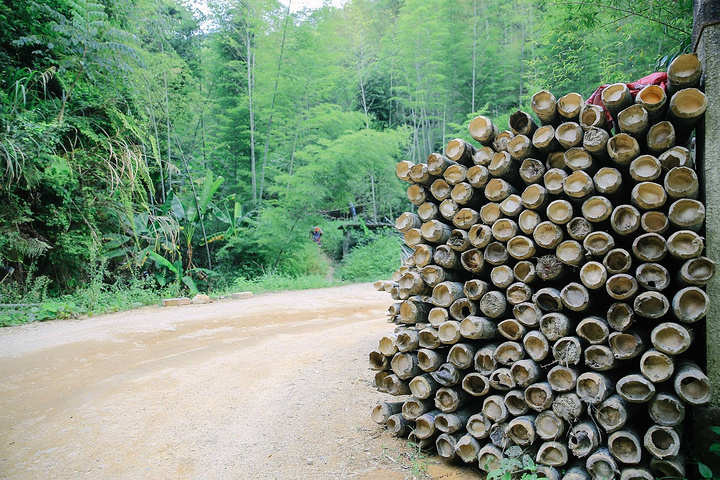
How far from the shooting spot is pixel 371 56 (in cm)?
1834

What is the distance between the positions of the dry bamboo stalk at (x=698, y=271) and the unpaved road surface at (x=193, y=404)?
1621 mm

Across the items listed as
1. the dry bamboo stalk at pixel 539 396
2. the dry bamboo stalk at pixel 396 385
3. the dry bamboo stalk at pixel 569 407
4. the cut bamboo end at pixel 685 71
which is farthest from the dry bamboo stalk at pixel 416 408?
the cut bamboo end at pixel 685 71

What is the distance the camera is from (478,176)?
286cm

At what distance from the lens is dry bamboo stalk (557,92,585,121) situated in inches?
99.4

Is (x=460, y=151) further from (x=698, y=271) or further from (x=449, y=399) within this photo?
(x=449, y=399)

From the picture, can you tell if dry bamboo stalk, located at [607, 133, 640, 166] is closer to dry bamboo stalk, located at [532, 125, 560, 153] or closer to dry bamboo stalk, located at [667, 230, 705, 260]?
dry bamboo stalk, located at [532, 125, 560, 153]

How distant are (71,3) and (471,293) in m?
8.29

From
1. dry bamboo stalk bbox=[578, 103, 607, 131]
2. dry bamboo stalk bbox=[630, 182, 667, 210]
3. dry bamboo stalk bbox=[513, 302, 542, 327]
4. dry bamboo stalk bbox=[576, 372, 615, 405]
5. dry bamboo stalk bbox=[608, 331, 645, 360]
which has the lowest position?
dry bamboo stalk bbox=[576, 372, 615, 405]

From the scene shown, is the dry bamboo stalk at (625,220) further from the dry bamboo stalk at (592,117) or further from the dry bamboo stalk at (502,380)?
the dry bamboo stalk at (502,380)

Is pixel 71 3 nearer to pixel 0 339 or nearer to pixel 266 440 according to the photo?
pixel 0 339

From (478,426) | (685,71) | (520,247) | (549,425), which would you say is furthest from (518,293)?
(685,71)

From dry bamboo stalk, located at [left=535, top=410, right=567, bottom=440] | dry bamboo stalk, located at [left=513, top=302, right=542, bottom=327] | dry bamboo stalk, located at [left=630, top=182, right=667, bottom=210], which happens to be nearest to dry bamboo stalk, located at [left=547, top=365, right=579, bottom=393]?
dry bamboo stalk, located at [left=535, top=410, right=567, bottom=440]

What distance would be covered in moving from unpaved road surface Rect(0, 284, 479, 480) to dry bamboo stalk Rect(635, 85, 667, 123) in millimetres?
2318

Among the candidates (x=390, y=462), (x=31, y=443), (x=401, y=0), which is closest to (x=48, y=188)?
(x=31, y=443)
